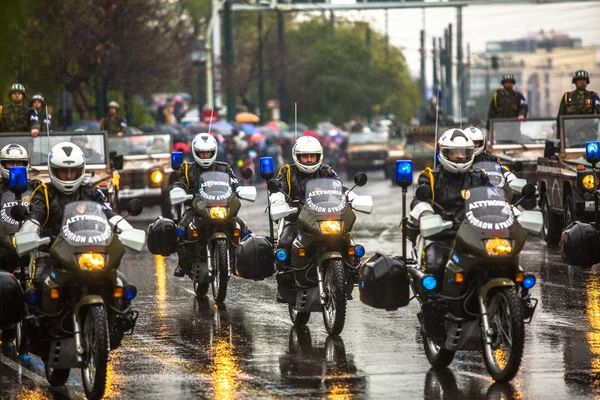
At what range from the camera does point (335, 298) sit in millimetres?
12125

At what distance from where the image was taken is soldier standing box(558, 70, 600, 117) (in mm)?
22641

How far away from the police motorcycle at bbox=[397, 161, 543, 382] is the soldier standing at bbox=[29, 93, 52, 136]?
501 inches

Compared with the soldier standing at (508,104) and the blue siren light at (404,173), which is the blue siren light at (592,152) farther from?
the soldier standing at (508,104)

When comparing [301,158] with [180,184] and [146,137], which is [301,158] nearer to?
[180,184]

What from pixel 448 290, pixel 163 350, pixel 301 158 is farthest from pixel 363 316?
pixel 448 290

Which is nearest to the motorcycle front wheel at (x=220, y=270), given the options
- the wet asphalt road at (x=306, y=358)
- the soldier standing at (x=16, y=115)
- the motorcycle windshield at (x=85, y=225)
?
the wet asphalt road at (x=306, y=358)

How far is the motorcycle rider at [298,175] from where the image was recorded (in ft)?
43.6

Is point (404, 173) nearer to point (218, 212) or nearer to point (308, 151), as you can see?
point (308, 151)

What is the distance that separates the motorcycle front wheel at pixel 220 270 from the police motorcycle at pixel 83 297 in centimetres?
452

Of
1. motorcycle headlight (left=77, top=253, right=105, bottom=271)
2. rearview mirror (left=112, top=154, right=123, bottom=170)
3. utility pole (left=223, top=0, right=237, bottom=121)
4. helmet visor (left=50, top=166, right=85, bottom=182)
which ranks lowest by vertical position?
rearview mirror (left=112, top=154, right=123, bottom=170)

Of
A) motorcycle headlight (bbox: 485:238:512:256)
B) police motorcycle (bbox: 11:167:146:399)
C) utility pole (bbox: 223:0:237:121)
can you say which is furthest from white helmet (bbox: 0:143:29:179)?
utility pole (bbox: 223:0:237:121)

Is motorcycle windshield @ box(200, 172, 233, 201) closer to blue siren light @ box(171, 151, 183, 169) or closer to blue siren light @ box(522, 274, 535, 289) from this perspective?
blue siren light @ box(171, 151, 183, 169)

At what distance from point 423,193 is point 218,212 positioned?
5.13m

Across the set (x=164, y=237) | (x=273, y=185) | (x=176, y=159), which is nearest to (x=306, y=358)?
(x=273, y=185)
